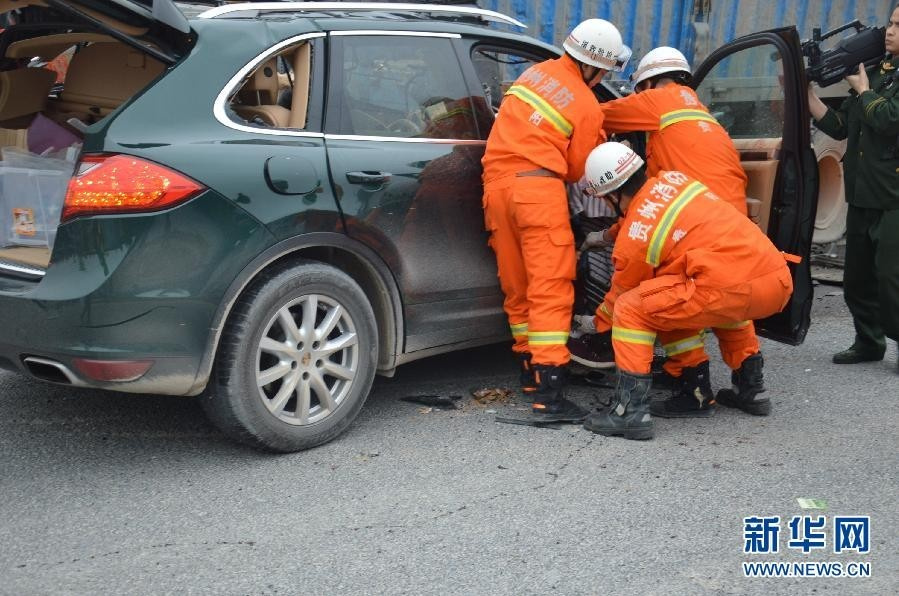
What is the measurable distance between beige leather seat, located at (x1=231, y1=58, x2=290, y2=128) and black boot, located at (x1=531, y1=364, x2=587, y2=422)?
1.54 meters

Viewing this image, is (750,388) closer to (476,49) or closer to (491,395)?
(491,395)

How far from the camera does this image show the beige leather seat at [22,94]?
4.63 metres

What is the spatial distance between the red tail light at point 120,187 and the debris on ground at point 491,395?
1.85 metres

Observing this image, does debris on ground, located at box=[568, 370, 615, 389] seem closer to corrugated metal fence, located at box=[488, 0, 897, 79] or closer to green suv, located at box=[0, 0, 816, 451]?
green suv, located at box=[0, 0, 816, 451]

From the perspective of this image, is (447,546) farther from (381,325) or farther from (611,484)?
(381,325)

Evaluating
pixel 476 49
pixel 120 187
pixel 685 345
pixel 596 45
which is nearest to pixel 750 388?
pixel 685 345

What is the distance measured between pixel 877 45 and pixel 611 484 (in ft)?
9.42

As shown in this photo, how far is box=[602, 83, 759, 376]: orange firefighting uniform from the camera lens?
4.64 m

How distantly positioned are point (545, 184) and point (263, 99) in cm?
126

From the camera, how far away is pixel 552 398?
442 cm

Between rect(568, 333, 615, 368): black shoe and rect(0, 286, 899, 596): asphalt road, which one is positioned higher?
rect(568, 333, 615, 368): black shoe

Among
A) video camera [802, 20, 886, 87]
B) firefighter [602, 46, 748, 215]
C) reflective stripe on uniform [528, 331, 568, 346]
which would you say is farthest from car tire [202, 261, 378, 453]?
video camera [802, 20, 886, 87]

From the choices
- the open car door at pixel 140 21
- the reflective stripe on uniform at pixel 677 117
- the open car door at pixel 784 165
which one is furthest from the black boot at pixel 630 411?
the open car door at pixel 140 21

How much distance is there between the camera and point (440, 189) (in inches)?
169
